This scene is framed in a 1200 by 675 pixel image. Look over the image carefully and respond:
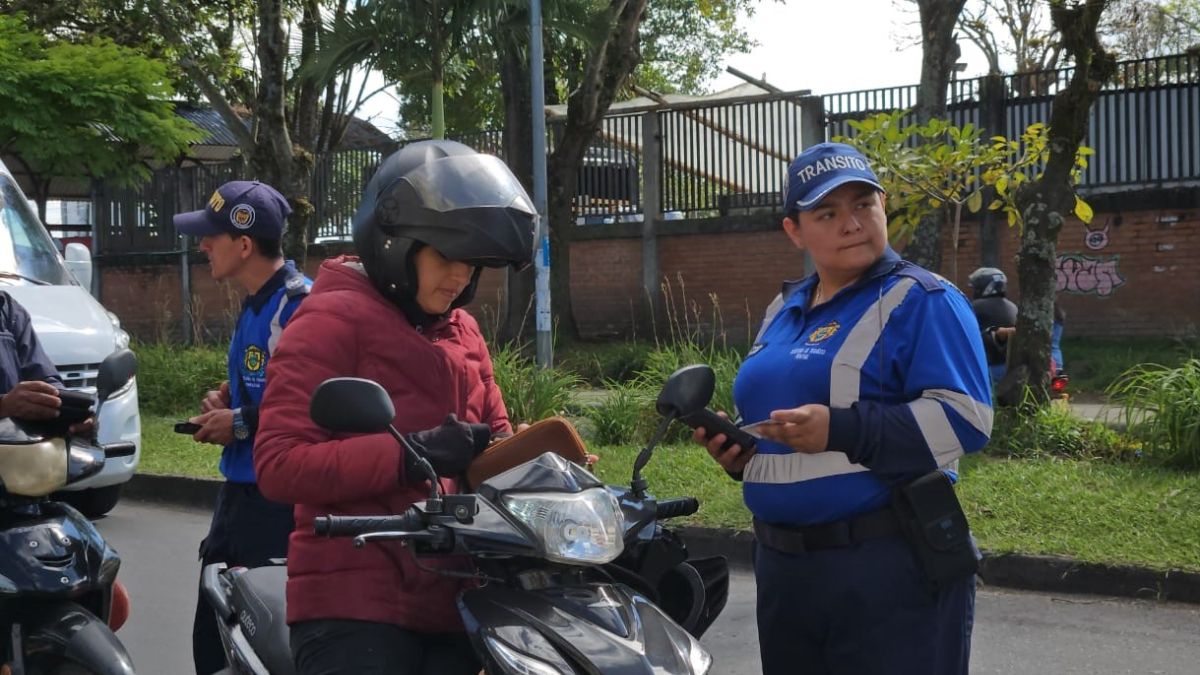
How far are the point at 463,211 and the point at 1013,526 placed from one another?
18.1 ft

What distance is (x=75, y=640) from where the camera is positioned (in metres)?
3.82

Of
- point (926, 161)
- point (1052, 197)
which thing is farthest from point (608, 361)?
point (1052, 197)

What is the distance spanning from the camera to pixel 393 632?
273cm

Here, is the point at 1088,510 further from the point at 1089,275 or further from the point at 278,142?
the point at 1089,275

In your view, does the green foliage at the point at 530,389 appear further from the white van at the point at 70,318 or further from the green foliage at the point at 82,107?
the green foliage at the point at 82,107

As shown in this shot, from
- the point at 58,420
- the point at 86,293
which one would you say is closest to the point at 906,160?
the point at 86,293

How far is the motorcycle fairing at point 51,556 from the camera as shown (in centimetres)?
388

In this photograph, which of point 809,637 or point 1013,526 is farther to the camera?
point 1013,526

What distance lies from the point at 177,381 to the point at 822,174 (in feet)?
40.8

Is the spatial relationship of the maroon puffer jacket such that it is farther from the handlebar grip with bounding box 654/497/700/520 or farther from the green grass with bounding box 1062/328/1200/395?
the green grass with bounding box 1062/328/1200/395

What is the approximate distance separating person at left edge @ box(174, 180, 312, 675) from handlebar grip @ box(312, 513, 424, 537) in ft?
5.76

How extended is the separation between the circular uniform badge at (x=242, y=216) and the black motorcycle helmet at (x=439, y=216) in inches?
59.7

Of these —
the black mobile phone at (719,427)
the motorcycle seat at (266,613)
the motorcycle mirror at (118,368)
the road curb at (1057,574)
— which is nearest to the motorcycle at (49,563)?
the motorcycle mirror at (118,368)

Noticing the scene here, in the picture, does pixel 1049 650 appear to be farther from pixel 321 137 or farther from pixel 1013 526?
pixel 321 137
